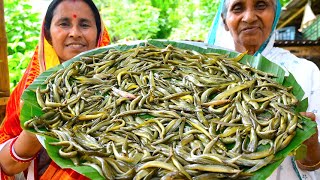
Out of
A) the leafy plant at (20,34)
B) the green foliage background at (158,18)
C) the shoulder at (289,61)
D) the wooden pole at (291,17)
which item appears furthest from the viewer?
the green foliage background at (158,18)

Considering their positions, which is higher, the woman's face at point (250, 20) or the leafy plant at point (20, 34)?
the woman's face at point (250, 20)

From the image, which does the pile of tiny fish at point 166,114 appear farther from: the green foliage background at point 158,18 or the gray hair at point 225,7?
the green foliage background at point 158,18

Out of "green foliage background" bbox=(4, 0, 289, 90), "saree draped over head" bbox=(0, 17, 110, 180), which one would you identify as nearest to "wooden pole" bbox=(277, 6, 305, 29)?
"green foliage background" bbox=(4, 0, 289, 90)

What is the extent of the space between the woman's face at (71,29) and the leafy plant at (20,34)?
3.78m

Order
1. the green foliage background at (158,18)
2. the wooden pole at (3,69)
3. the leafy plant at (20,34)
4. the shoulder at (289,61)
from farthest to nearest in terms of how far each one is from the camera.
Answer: the green foliage background at (158,18), the leafy plant at (20,34), the wooden pole at (3,69), the shoulder at (289,61)

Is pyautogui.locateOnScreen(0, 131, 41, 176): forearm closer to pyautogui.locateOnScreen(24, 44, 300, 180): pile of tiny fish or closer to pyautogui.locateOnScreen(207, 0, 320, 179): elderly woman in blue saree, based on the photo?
pyautogui.locateOnScreen(24, 44, 300, 180): pile of tiny fish

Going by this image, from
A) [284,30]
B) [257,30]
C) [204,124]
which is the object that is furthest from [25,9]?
[284,30]

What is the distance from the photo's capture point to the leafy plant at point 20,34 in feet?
20.4

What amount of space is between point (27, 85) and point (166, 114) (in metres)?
A: 1.05

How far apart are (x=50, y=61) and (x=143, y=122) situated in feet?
3.53

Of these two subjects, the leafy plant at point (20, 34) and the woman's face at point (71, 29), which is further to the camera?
the leafy plant at point (20, 34)

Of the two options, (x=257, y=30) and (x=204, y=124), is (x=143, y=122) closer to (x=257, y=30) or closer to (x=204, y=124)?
(x=204, y=124)

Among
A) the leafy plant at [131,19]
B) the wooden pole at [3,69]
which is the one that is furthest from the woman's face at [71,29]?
the leafy plant at [131,19]

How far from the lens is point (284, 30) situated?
11.6 m
